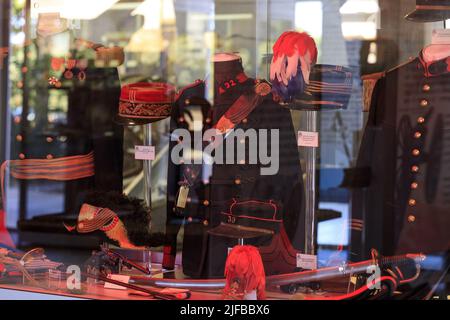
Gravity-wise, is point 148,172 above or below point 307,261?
above

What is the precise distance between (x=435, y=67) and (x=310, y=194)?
0.69 metres

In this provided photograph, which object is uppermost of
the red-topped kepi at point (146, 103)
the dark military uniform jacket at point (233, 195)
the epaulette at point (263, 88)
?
the epaulette at point (263, 88)

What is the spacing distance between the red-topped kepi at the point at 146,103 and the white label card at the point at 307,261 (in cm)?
84

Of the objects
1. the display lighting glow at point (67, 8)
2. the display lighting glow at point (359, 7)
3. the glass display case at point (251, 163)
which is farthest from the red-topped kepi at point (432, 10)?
the display lighting glow at point (67, 8)

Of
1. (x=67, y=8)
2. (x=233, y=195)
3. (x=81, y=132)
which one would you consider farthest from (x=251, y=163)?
(x=67, y=8)

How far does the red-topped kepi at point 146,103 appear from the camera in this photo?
3.00 meters

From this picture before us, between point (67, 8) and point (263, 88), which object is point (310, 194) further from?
point (67, 8)

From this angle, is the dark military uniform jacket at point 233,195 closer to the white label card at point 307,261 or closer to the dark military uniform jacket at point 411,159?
the white label card at point 307,261

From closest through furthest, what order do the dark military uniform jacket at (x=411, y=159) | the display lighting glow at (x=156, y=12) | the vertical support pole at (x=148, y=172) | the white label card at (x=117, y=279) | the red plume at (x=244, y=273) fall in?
the dark military uniform jacket at (x=411, y=159)
the red plume at (x=244, y=273)
the white label card at (x=117, y=279)
the vertical support pole at (x=148, y=172)
the display lighting glow at (x=156, y=12)

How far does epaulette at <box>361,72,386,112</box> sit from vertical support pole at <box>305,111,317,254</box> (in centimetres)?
21

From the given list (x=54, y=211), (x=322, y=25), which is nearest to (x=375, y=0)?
(x=322, y=25)

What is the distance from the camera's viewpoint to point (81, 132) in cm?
321

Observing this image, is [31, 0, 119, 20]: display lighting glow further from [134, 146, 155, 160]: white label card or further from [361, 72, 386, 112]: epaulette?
[361, 72, 386, 112]: epaulette

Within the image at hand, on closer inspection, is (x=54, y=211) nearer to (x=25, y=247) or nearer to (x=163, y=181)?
(x=25, y=247)
